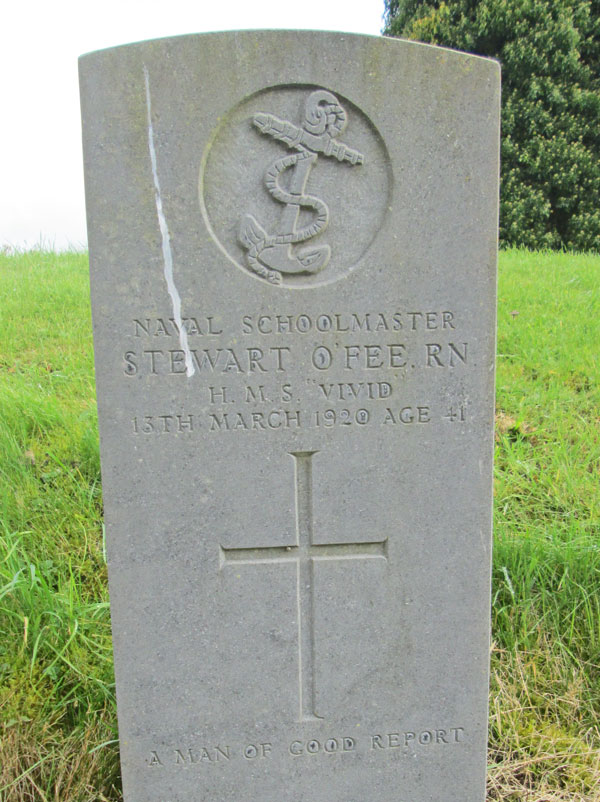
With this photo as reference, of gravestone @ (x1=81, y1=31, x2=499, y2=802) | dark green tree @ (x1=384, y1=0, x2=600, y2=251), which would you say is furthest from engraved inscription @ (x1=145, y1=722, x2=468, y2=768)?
dark green tree @ (x1=384, y1=0, x2=600, y2=251)

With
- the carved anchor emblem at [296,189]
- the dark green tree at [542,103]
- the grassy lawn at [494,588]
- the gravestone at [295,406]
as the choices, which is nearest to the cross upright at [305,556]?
the gravestone at [295,406]

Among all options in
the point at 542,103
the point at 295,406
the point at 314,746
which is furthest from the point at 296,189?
the point at 542,103

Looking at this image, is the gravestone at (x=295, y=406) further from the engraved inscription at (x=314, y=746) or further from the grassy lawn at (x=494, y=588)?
the grassy lawn at (x=494, y=588)

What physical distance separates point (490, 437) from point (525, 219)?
10468 millimetres

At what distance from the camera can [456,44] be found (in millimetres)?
11531

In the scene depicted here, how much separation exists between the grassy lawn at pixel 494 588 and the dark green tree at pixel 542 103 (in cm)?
785

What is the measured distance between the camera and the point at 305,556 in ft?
6.42

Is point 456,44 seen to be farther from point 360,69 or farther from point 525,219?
point 360,69

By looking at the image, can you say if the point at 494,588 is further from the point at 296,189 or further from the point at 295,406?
the point at 296,189

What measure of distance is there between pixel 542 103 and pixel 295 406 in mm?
11400

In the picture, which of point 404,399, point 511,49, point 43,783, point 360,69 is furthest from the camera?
point 511,49

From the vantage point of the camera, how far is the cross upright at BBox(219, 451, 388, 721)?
6.21 ft

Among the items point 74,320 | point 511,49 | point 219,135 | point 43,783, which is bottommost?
point 43,783

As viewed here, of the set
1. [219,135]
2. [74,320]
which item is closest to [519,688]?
[219,135]
